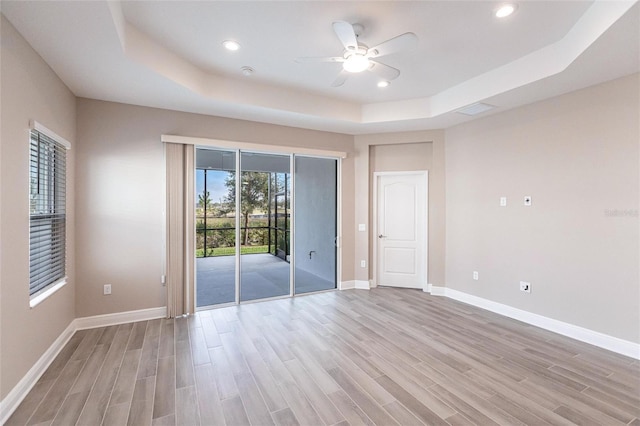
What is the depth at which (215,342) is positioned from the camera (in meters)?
3.28

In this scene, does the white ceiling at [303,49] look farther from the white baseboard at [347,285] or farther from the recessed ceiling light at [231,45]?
the white baseboard at [347,285]

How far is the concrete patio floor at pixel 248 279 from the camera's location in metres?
4.46

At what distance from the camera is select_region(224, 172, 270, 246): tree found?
15.0 ft

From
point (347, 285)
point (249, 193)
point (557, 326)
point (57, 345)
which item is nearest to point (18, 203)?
point (57, 345)

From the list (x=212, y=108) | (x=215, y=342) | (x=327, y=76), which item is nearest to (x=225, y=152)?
(x=212, y=108)

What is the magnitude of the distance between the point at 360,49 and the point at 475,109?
2303 millimetres

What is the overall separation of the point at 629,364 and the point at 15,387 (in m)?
5.28

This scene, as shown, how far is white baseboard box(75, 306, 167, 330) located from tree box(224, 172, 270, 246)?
1.49 meters

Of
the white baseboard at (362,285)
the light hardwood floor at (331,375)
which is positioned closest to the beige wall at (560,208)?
the light hardwood floor at (331,375)

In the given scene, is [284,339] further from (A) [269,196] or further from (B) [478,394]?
(A) [269,196]

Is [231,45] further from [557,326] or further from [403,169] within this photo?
[557,326]

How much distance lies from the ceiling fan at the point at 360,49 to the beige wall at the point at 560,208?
2.24 metres

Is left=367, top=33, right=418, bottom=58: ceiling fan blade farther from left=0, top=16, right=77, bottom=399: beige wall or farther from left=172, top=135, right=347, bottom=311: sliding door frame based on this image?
left=0, top=16, right=77, bottom=399: beige wall

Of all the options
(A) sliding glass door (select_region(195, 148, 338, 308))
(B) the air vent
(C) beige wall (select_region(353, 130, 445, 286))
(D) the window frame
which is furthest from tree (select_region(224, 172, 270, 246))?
(B) the air vent
